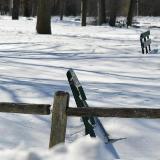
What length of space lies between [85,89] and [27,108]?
473cm

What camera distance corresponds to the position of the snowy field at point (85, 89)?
6136mm

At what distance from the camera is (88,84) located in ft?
35.9

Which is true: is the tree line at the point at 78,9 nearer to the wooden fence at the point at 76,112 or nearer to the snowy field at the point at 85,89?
the snowy field at the point at 85,89

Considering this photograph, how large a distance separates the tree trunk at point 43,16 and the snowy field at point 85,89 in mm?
5768

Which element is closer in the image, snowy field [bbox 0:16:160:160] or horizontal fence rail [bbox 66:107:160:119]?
horizontal fence rail [bbox 66:107:160:119]

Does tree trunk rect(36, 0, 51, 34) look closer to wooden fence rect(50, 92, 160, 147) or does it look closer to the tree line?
the tree line

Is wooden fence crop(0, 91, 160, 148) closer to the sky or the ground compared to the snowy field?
closer to the sky

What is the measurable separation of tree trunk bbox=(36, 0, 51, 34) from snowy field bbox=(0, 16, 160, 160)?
5768 millimetres

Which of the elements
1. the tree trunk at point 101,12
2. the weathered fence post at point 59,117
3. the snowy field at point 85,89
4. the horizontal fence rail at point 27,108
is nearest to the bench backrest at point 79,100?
the snowy field at point 85,89

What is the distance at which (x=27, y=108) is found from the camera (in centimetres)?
561

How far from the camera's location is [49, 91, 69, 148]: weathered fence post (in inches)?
218

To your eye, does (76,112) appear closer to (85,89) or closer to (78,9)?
(85,89)

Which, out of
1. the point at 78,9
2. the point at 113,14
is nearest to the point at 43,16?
the point at 113,14

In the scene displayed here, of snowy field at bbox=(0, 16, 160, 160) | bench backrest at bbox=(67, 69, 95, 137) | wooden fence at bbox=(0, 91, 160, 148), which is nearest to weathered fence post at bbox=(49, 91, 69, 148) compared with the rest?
wooden fence at bbox=(0, 91, 160, 148)
